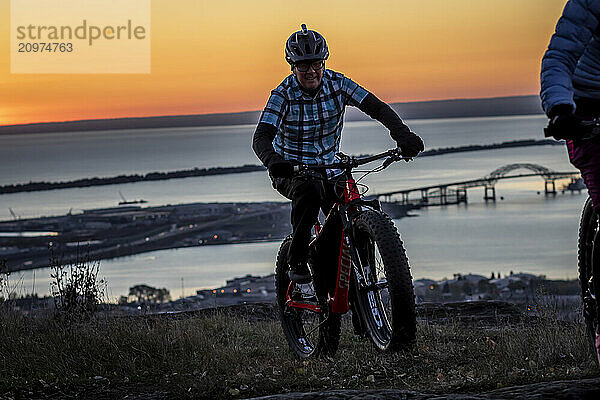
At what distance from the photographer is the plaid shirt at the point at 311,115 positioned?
6.31 metres

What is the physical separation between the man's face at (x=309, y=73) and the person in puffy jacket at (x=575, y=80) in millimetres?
2337

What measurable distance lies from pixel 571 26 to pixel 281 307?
4.28m

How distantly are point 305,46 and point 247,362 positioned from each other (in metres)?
2.41

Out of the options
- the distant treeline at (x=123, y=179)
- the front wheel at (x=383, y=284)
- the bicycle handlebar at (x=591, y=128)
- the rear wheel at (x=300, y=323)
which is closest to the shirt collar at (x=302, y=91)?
the front wheel at (x=383, y=284)

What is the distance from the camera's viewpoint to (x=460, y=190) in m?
154

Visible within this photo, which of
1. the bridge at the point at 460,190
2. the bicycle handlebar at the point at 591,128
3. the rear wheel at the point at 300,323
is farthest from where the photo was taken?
the bridge at the point at 460,190

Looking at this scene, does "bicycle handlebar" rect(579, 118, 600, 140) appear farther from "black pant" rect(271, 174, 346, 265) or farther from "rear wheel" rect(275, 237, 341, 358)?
"rear wheel" rect(275, 237, 341, 358)

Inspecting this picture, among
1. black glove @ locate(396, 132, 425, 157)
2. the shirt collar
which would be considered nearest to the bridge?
the shirt collar

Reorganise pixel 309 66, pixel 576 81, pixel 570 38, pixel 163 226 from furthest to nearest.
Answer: pixel 163 226
pixel 309 66
pixel 576 81
pixel 570 38

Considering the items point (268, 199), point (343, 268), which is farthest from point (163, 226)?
point (343, 268)

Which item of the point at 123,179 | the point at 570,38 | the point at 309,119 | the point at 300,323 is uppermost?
the point at 123,179

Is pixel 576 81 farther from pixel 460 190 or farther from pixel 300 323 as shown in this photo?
pixel 460 190

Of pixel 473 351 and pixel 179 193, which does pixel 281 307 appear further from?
pixel 179 193

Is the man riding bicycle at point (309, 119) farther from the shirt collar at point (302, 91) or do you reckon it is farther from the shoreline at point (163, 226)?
the shoreline at point (163, 226)
